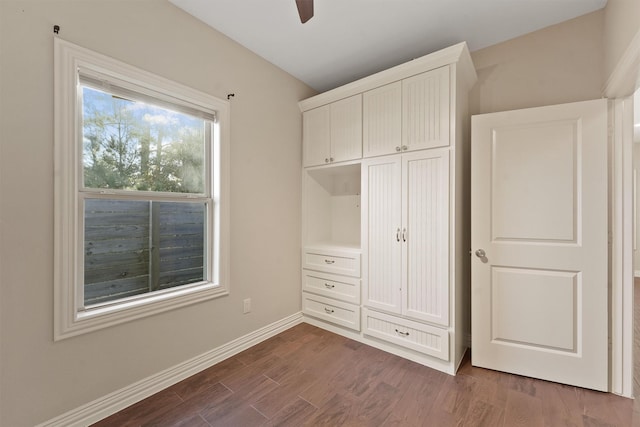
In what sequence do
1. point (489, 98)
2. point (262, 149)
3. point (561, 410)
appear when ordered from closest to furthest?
point (561, 410) → point (489, 98) → point (262, 149)

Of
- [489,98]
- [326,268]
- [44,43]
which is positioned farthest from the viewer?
[326,268]

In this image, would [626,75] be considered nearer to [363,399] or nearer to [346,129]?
[346,129]

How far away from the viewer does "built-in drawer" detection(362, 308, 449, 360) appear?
2061mm

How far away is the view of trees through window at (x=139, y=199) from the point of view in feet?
5.48

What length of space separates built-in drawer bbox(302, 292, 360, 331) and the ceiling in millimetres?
2406

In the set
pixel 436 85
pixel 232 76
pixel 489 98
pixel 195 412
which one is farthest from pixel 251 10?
pixel 195 412

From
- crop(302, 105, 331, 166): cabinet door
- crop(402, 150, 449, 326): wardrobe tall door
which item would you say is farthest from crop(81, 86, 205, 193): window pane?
crop(402, 150, 449, 326): wardrobe tall door

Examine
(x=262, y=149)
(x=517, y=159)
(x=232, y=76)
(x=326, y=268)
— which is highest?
(x=232, y=76)

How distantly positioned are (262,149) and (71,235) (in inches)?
61.5

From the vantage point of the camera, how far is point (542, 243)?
195cm

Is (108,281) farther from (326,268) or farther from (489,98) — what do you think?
(489,98)

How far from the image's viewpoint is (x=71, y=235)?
1496mm

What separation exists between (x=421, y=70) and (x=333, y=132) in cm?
96

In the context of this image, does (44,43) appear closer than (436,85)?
Yes
